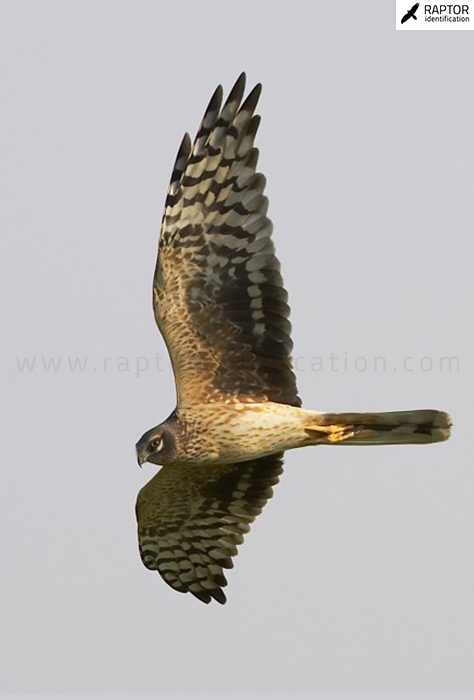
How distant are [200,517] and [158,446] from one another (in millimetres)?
1634

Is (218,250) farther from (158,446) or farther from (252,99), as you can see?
(158,446)

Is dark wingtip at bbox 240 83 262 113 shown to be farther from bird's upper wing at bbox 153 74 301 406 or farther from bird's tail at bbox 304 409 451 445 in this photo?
bird's tail at bbox 304 409 451 445

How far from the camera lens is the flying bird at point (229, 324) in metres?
11.9

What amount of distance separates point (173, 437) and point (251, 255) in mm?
1619

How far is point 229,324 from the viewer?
39.5 feet

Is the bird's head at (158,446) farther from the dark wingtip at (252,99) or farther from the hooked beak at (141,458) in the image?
the dark wingtip at (252,99)

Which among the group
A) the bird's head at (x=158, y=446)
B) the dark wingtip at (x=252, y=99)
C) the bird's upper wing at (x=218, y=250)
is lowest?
the bird's head at (x=158, y=446)

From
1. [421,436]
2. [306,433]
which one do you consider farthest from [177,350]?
[421,436]

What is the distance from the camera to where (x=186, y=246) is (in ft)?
39.0

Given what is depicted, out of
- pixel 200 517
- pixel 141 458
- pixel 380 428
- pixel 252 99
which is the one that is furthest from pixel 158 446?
pixel 252 99

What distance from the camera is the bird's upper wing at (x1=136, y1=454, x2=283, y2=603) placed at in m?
13.0

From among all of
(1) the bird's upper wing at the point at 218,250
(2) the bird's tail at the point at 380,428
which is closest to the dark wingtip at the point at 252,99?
(1) the bird's upper wing at the point at 218,250

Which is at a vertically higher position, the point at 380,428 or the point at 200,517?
the point at 380,428

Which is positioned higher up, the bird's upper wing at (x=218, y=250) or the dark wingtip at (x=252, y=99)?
the dark wingtip at (x=252, y=99)
